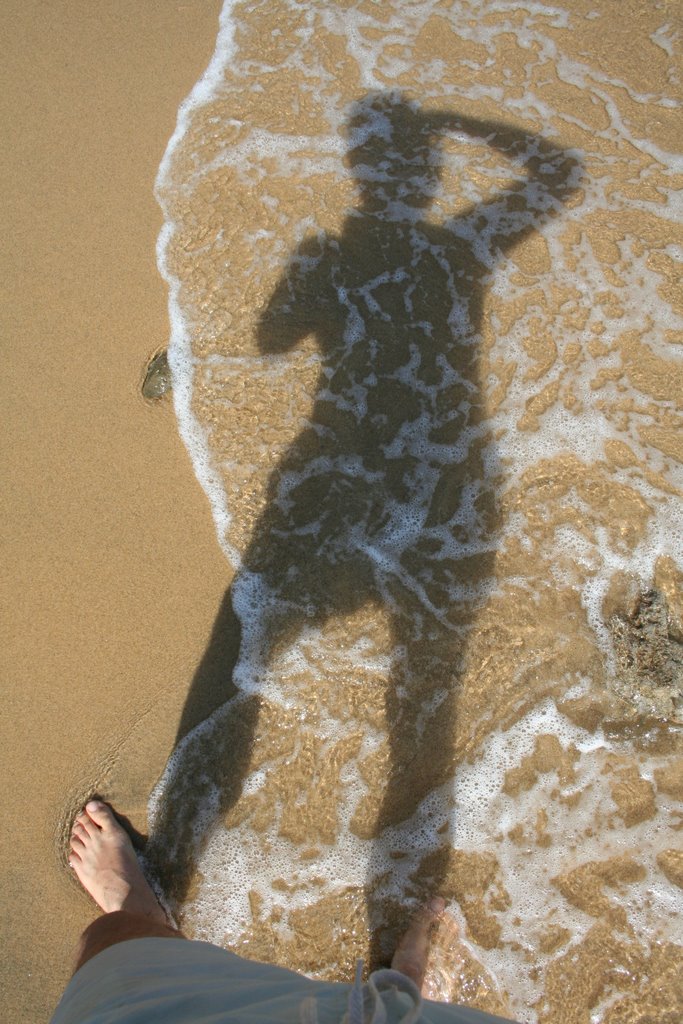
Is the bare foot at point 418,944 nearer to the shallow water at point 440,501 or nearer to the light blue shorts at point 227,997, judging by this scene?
the shallow water at point 440,501

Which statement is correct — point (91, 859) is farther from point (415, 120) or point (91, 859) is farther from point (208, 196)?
point (415, 120)

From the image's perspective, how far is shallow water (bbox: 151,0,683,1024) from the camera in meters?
2.52

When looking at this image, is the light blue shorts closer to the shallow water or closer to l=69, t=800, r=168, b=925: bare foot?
l=69, t=800, r=168, b=925: bare foot

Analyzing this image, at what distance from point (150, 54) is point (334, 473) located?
293 cm

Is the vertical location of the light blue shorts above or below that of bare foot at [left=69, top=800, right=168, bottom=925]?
above

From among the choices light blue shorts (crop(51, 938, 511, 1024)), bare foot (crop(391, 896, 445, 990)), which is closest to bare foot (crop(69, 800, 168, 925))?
light blue shorts (crop(51, 938, 511, 1024))

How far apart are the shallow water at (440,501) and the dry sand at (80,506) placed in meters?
0.15

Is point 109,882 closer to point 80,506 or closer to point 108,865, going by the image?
point 108,865

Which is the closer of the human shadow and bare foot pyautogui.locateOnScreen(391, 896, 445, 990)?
bare foot pyautogui.locateOnScreen(391, 896, 445, 990)

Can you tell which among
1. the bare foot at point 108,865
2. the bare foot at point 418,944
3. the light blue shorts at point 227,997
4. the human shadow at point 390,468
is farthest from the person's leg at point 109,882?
the bare foot at point 418,944

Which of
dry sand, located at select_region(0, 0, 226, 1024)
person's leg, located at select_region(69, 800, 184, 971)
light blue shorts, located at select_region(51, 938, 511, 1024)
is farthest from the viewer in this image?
dry sand, located at select_region(0, 0, 226, 1024)

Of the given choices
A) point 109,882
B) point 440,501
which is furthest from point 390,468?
point 109,882

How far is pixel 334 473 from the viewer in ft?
10.00

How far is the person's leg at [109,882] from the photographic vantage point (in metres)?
2.31
